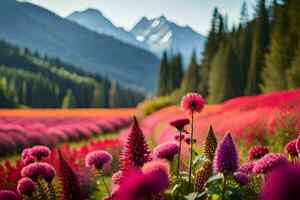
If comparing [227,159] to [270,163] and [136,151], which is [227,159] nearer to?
[270,163]

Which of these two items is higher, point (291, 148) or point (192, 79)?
point (192, 79)

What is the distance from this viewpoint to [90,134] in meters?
23.2

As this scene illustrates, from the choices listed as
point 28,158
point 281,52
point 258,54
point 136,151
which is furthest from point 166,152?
point 258,54

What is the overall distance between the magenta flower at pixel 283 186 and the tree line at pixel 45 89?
9558 centimetres

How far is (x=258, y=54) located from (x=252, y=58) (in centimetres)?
84

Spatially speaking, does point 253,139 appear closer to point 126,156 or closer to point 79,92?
point 126,156

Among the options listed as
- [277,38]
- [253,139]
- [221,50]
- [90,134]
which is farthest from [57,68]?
[253,139]

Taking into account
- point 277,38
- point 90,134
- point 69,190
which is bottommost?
point 90,134

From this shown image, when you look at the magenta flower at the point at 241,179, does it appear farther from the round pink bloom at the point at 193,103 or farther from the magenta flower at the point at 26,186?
the magenta flower at the point at 26,186

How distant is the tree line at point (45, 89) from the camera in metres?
114

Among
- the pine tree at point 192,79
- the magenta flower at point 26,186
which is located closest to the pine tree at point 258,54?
the pine tree at point 192,79

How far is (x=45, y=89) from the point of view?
125312 millimetres

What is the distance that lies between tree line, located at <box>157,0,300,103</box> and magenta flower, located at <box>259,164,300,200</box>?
35655mm

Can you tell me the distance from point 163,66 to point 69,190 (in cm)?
8686
